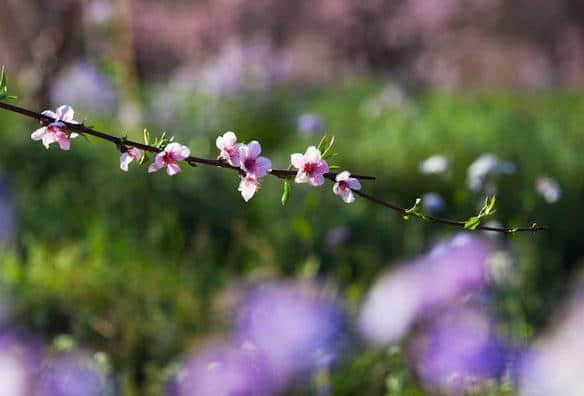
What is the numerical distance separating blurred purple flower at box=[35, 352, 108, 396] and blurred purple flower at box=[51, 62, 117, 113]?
194 inches

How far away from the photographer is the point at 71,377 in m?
2.47

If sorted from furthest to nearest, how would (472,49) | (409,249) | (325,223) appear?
(472,49) < (325,223) < (409,249)

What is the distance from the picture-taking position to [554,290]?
402 centimetres

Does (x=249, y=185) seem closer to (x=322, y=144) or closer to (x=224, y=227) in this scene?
(x=322, y=144)

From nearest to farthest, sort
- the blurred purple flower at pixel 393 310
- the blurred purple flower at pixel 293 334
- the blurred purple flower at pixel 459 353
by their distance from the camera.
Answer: the blurred purple flower at pixel 459 353 < the blurred purple flower at pixel 293 334 < the blurred purple flower at pixel 393 310

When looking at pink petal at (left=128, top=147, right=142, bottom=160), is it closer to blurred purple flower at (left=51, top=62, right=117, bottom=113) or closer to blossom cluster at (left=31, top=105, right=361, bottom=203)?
blossom cluster at (left=31, top=105, right=361, bottom=203)

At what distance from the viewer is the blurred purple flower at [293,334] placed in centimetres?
245

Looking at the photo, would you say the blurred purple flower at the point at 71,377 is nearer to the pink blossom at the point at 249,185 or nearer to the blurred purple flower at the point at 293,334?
the blurred purple flower at the point at 293,334

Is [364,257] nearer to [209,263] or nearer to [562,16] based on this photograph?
[209,263]

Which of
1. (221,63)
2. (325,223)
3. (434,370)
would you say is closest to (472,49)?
(221,63)

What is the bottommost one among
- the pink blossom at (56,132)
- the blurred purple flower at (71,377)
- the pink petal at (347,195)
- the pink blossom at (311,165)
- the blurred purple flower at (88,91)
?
the pink petal at (347,195)

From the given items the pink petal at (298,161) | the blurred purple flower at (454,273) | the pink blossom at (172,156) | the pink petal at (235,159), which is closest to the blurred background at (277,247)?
the blurred purple flower at (454,273)

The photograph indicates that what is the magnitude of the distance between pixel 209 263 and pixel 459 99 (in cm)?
479

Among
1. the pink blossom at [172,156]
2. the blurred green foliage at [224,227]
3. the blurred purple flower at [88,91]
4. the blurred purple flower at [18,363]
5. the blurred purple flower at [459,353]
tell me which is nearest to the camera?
the pink blossom at [172,156]
